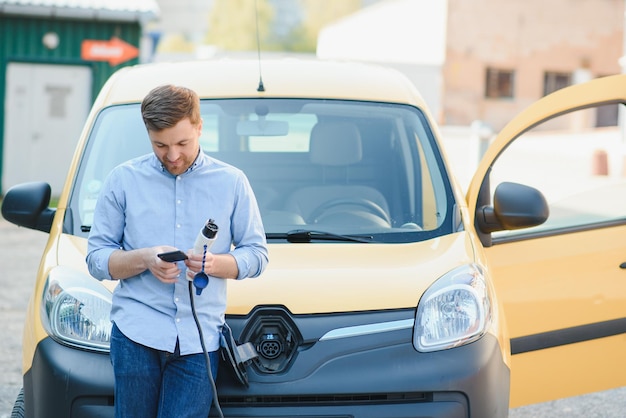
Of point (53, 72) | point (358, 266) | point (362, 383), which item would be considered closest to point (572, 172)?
point (53, 72)

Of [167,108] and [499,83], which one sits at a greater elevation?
[167,108]

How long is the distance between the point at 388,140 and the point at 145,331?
1.98 metres

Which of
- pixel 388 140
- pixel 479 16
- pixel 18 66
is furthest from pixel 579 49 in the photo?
pixel 388 140

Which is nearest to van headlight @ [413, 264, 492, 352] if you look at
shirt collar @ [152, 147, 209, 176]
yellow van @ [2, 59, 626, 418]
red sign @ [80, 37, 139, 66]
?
yellow van @ [2, 59, 626, 418]

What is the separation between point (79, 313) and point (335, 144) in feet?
5.34

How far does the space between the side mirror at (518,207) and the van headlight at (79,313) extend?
163 cm

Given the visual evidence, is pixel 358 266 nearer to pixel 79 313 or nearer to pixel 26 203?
pixel 79 313

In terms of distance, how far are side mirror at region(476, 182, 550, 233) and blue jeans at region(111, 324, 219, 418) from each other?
1.57 metres

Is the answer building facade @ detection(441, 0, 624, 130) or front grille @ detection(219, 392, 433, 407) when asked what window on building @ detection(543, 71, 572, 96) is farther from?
front grille @ detection(219, 392, 433, 407)

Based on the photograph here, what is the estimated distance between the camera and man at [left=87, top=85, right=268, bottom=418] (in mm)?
3186

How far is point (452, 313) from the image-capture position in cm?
360

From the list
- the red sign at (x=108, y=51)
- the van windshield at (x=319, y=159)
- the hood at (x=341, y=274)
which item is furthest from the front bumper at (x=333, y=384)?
the red sign at (x=108, y=51)

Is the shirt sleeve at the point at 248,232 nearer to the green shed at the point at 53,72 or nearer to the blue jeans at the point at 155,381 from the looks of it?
the blue jeans at the point at 155,381

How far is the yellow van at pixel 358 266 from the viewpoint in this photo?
3457 mm
